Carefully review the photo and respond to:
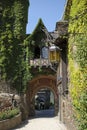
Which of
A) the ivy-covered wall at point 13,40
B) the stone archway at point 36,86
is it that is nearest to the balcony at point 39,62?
the ivy-covered wall at point 13,40

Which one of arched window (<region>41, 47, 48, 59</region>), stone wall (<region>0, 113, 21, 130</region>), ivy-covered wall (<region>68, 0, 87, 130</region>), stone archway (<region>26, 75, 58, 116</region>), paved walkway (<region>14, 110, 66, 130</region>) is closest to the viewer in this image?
ivy-covered wall (<region>68, 0, 87, 130</region>)

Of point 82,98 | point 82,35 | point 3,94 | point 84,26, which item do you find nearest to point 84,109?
point 82,98

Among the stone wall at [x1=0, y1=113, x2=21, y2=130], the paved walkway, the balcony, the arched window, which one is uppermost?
the arched window

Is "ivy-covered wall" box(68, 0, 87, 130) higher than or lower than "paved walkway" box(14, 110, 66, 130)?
higher

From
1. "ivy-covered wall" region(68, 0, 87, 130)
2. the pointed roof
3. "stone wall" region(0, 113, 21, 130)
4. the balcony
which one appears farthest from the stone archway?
"ivy-covered wall" region(68, 0, 87, 130)

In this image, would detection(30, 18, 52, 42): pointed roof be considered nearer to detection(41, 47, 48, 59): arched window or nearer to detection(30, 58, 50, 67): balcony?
detection(41, 47, 48, 59): arched window

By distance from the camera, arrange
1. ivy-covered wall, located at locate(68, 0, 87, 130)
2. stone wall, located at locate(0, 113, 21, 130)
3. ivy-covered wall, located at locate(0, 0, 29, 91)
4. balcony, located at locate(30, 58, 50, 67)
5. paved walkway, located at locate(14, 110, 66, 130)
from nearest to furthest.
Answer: ivy-covered wall, located at locate(68, 0, 87, 130) < stone wall, located at locate(0, 113, 21, 130) < paved walkway, located at locate(14, 110, 66, 130) < ivy-covered wall, located at locate(0, 0, 29, 91) < balcony, located at locate(30, 58, 50, 67)

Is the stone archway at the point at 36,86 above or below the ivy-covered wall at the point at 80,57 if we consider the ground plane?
below

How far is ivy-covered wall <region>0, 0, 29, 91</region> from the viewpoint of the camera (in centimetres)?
2912

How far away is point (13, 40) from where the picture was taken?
97.0 feet

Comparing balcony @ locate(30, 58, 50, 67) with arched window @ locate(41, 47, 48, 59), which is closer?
balcony @ locate(30, 58, 50, 67)

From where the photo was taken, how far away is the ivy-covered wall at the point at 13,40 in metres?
29.1

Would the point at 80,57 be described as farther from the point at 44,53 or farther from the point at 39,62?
the point at 44,53

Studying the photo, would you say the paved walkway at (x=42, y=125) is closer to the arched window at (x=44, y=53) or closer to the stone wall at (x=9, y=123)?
the stone wall at (x=9, y=123)
